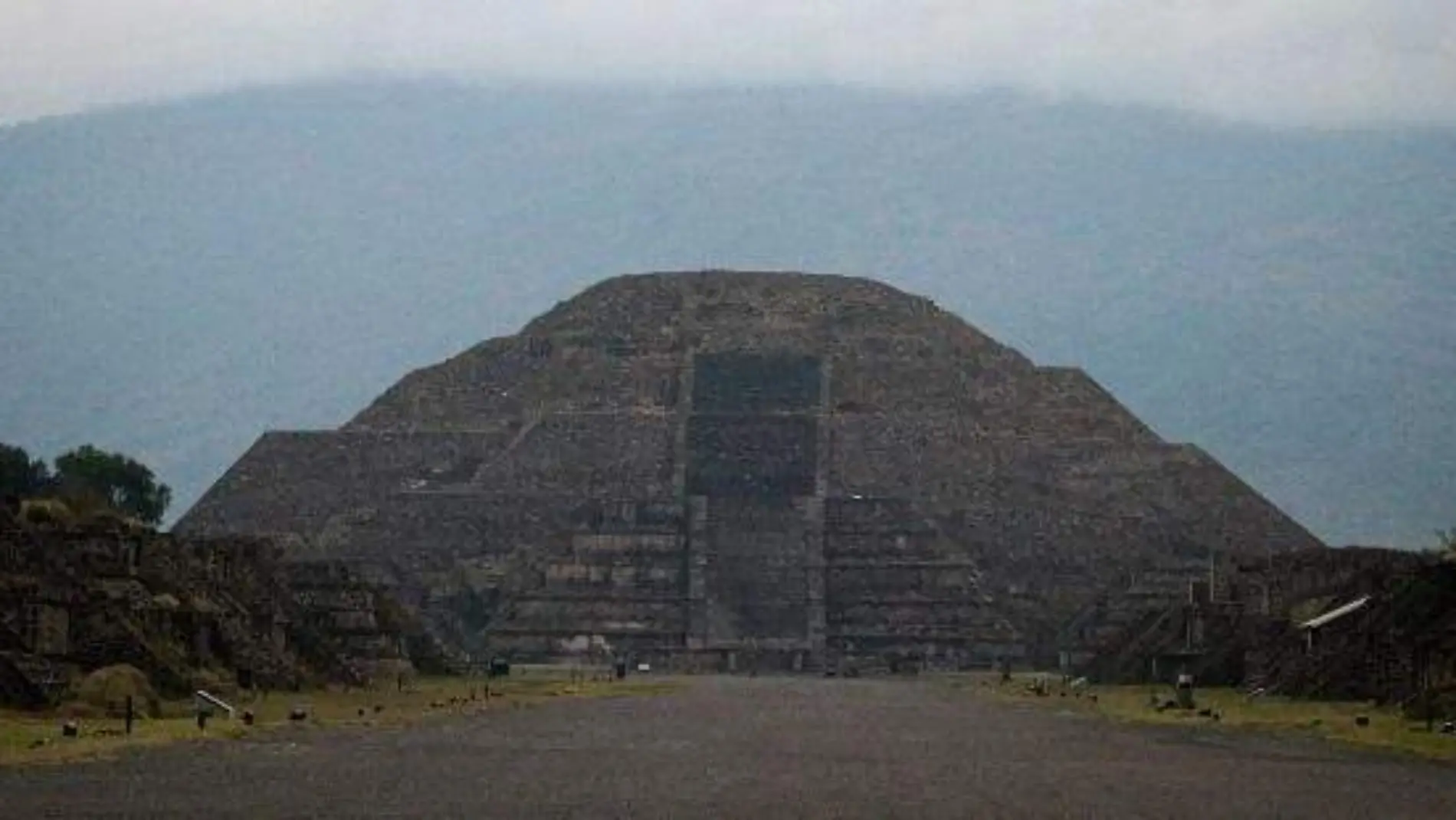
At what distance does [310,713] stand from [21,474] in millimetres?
40511

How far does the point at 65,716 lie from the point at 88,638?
6.36 meters

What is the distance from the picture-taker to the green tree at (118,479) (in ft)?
286

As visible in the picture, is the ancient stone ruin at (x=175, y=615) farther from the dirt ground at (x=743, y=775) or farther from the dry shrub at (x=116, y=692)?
the dirt ground at (x=743, y=775)

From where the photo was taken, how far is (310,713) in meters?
43.4

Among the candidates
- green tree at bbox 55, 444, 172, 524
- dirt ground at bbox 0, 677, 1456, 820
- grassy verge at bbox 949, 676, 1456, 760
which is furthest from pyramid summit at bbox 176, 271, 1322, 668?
dirt ground at bbox 0, 677, 1456, 820

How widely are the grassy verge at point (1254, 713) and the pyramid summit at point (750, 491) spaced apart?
16.0 m

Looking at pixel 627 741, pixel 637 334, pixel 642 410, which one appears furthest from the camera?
pixel 637 334

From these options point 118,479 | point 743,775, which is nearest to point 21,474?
point 118,479

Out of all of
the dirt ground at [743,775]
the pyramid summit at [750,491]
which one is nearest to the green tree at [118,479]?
the pyramid summit at [750,491]

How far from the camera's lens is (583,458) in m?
89.4

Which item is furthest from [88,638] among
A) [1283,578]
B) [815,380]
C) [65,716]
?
[815,380]

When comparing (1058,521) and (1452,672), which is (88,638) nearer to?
(1452,672)

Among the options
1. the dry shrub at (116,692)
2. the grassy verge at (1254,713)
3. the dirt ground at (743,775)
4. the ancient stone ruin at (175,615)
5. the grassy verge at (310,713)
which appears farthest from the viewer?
the ancient stone ruin at (175,615)

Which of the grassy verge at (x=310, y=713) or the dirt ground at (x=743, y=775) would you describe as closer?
the dirt ground at (x=743, y=775)
